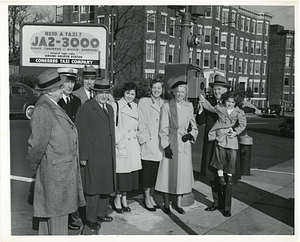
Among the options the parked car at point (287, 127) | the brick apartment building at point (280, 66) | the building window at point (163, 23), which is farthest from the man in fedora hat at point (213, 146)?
the brick apartment building at point (280, 66)

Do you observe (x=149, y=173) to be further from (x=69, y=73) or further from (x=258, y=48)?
(x=258, y=48)

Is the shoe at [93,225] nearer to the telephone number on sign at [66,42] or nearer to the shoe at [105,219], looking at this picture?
the shoe at [105,219]

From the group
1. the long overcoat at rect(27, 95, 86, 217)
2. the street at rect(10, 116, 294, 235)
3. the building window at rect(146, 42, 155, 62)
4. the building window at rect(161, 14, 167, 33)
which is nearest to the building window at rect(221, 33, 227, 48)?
the building window at rect(161, 14, 167, 33)

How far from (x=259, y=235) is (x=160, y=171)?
164 centimetres

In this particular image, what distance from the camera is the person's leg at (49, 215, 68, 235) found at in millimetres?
3891

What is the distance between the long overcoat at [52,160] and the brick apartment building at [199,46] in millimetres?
17233

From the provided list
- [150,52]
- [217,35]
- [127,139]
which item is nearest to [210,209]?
[127,139]

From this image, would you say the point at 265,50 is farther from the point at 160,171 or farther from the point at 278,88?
the point at 160,171

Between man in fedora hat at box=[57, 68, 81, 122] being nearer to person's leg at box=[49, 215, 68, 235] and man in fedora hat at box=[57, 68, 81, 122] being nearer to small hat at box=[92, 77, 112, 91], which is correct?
small hat at box=[92, 77, 112, 91]

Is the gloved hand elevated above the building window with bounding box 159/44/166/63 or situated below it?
below

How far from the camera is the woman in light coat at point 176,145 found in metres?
5.31

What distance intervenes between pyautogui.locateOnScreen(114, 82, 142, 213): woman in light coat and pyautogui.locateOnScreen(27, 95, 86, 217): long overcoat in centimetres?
142

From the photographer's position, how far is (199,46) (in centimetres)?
3784

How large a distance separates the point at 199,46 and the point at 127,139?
111 feet
